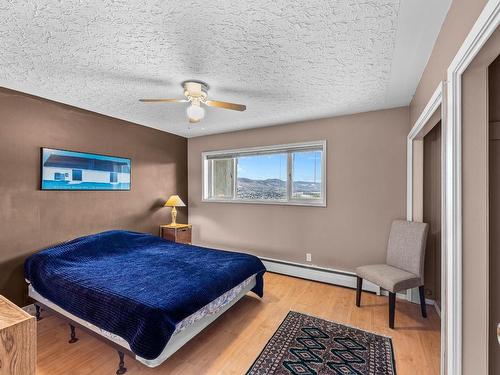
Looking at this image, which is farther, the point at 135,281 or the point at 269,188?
the point at 269,188

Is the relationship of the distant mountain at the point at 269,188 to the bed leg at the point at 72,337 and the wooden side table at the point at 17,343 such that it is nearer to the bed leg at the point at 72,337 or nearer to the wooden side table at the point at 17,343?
the bed leg at the point at 72,337

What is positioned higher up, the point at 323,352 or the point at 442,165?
the point at 442,165

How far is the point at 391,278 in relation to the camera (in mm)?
2338

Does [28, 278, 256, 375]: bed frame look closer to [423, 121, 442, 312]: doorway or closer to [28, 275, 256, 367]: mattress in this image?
[28, 275, 256, 367]: mattress

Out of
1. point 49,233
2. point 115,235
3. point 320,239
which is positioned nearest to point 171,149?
point 115,235

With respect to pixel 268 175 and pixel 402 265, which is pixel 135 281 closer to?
pixel 268 175

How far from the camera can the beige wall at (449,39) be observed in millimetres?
1104

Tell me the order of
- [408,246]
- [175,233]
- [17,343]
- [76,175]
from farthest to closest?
[175,233]
[76,175]
[408,246]
[17,343]

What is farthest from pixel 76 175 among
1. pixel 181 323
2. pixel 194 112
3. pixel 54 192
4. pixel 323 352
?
pixel 323 352

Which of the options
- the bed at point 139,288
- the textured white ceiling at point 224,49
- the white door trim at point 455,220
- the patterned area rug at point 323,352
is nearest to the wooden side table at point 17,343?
the bed at point 139,288

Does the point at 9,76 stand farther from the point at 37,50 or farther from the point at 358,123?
the point at 358,123

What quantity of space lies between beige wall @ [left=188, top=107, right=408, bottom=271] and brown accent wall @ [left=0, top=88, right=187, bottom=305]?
5.15ft

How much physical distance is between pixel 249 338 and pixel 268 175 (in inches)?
96.2

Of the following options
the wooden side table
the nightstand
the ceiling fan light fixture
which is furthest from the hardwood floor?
the ceiling fan light fixture
